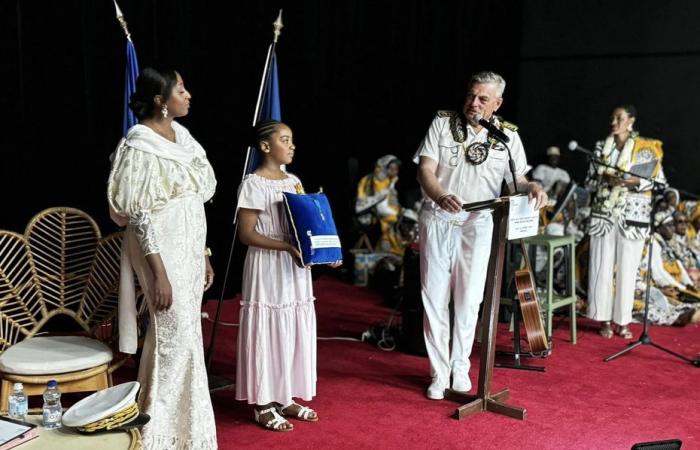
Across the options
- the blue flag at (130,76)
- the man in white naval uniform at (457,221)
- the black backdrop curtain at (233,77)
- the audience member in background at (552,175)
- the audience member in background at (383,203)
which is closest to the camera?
the man in white naval uniform at (457,221)

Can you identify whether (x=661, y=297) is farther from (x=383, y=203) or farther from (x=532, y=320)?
(x=383, y=203)

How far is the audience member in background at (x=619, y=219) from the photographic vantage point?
5.11 metres

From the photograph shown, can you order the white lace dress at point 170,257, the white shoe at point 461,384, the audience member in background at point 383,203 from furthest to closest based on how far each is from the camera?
the audience member in background at point 383,203 → the white shoe at point 461,384 → the white lace dress at point 170,257

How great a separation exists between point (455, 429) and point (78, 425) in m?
1.84

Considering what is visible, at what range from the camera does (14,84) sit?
4.71 metres

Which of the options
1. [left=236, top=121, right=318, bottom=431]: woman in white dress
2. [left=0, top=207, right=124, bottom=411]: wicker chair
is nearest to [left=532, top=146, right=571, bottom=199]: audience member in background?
[left=236, top=121, right=318, bottom=431]: woman in white dress

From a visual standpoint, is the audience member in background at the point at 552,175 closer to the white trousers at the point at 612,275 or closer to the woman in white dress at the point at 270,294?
the white trousers at the point at 612,275

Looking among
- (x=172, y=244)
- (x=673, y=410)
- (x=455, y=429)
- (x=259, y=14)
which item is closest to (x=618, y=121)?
(x=673, y=410)

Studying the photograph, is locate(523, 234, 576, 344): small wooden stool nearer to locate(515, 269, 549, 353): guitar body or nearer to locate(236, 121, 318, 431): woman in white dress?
locate(515, 269, 549, 353): guitar body

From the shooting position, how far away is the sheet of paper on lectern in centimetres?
343

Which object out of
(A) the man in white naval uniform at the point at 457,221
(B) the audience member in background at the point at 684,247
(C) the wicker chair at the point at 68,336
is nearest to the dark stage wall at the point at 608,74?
(B) the audience member in background at the point at 684,247

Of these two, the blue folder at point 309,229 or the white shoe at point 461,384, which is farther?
the white shoe at point 461,384

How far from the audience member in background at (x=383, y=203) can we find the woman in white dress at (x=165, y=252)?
183 inches

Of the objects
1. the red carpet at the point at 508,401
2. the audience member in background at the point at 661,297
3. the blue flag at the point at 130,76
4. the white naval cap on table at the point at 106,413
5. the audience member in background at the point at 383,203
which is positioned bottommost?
the red carpet at the point at 508,401
